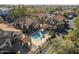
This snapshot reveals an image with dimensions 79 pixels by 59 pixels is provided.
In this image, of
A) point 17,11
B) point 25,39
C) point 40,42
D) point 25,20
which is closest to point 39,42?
point 40,42

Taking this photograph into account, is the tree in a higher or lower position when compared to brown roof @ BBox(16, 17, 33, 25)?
higher

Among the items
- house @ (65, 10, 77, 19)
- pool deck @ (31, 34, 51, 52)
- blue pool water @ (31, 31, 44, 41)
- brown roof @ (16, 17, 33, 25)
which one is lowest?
pool deck @ (31, 34, 51, 52)

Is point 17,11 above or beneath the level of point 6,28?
above

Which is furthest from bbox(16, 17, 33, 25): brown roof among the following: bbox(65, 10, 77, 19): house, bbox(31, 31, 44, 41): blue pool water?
bbox(65, 10, 77, 19): house

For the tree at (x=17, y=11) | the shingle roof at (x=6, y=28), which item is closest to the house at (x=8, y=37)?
the shingle roof at (x=6, y=28)

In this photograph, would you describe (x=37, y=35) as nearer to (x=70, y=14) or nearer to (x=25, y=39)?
(x=25, y=39)

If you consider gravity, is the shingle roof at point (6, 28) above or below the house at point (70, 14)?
below

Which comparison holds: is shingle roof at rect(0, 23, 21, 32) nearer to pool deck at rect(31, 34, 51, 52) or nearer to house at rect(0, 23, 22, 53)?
house at rect(0, 23, 22, 53)

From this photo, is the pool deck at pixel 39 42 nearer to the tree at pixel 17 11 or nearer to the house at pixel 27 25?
the house at pixel 27 25

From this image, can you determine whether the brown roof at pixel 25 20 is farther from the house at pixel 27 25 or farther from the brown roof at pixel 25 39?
the brown roof at pixel 25 39

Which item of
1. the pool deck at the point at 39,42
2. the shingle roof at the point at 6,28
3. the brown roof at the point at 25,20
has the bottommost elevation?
the pool deck at the point at 39,42
